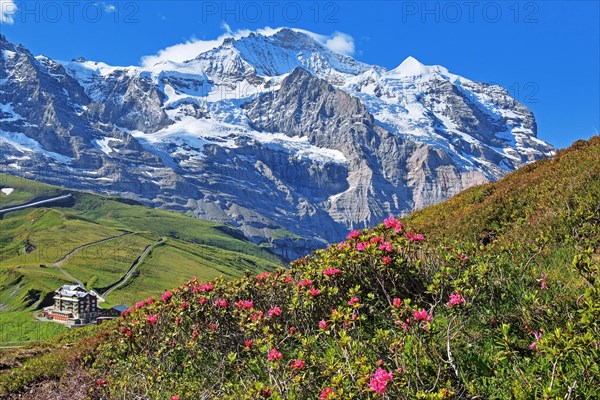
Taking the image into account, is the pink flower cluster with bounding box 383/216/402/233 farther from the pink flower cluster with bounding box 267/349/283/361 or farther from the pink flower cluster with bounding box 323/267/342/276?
the pink flower cluster with bounding box 267/349/283/361

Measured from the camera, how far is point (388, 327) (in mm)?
7754

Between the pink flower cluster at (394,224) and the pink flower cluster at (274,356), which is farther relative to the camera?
the pink flower cluster at (394,224)

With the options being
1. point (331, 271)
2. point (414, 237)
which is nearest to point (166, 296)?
point (331, 271)

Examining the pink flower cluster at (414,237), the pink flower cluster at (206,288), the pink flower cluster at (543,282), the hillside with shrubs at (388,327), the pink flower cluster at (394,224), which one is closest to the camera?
Answer: the hillside with shrubs at (388,327)

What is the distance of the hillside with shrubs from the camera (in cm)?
541

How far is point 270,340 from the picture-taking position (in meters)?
7.06

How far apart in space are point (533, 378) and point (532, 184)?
14.4 meters

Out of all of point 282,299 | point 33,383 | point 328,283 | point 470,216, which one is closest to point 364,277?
point 328,283

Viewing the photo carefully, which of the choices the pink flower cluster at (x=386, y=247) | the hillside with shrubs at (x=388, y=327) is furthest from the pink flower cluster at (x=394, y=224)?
the pink flower cluster at (x=386, y=247)

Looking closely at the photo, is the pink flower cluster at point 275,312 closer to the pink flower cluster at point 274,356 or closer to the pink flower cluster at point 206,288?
the pink flower cluster at point 274,356

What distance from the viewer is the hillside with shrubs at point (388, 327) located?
5410 mm

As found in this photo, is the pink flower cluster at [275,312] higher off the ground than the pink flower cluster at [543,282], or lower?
lower

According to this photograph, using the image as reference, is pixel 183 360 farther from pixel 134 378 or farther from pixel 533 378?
pixel 533 378

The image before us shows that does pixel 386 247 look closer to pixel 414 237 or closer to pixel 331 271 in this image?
pixel 414 237
